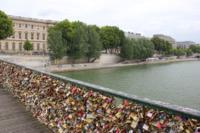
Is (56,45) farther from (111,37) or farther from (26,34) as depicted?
(26,34)

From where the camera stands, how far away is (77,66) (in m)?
59.4

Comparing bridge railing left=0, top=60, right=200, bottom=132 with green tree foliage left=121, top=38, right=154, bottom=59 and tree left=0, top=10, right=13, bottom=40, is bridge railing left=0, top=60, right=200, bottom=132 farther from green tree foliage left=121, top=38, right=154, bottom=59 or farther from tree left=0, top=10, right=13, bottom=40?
green tree foliage left=121, top=38, right=154, bottom=59

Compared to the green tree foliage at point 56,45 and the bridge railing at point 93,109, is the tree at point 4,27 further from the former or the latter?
the bridge railing at point 93,109

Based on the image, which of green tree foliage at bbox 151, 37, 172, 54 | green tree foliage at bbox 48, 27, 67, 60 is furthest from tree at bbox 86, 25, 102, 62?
green tree foliage at bbox 151, 37, 172, 54

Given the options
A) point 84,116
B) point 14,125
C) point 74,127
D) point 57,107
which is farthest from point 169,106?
point 14,125

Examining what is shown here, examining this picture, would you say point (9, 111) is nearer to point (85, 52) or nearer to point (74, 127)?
point (74, 127)

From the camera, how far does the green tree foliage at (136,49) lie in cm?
7300

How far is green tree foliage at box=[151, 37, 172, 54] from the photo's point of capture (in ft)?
344

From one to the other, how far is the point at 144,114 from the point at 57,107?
1.95 m

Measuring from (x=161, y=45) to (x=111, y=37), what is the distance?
1593 inches

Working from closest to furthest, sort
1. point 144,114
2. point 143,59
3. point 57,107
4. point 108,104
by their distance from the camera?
point 144,114 → point 108,104 → point 57,107 → point 143,59

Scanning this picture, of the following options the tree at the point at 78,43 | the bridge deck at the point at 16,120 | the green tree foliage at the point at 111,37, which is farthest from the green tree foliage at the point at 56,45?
the bridge deck at the point at 16,120

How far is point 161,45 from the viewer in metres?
106

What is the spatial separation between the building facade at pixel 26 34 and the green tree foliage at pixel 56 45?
26.2 m
